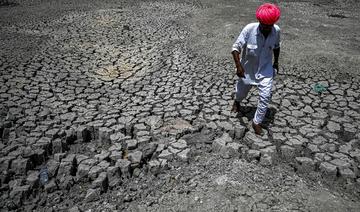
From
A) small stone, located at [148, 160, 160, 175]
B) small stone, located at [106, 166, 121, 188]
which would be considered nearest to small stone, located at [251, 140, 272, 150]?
small stone, located at [148, 160, 160, 175]

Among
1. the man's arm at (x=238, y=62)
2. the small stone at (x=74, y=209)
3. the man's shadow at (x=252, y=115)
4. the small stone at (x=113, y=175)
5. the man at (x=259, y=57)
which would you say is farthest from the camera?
the man's shadow at (x=252, y=115)

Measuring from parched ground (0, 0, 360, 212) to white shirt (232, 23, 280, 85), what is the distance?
636mm

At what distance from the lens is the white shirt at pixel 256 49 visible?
11.4ft

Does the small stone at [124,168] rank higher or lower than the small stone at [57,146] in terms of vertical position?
lower

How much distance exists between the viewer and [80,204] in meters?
2.79

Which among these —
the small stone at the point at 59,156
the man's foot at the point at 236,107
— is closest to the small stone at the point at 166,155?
the small stone at the point at 59,156

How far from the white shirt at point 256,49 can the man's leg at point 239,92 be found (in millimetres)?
139

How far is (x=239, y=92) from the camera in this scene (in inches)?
154

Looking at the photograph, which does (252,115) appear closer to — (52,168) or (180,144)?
(180,144)

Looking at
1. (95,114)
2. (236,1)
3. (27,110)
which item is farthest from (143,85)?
(236,1)

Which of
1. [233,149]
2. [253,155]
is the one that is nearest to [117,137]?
[233,149]

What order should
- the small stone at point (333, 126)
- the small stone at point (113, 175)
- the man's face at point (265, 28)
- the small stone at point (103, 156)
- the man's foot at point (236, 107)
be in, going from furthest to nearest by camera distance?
1. the man's foot at point (236, 107)
2. the small stone at point (333, 126)
3. the man's face at point (265, 28)
4. the small stone at point (103, 156)
5. the small stone at point (113, 175)

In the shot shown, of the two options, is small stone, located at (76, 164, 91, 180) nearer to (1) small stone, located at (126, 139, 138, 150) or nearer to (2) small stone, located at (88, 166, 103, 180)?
(2) small stone, located at (88, 166, 103, 180)

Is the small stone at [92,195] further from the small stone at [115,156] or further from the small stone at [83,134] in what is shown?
the small stone at [83,134]
